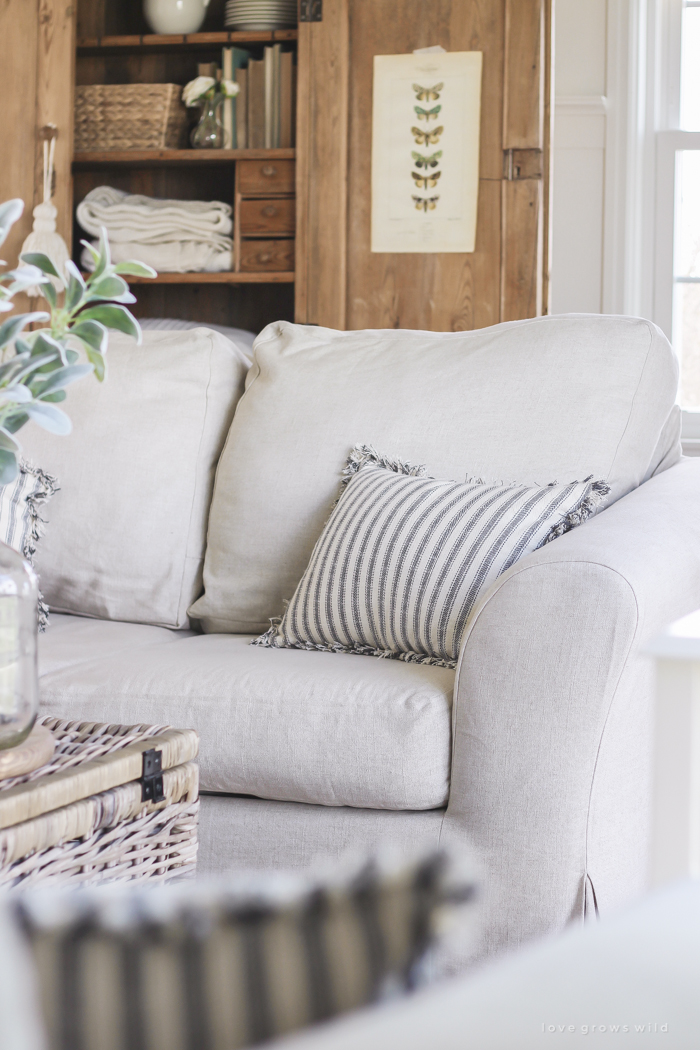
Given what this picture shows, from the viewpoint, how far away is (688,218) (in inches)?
136

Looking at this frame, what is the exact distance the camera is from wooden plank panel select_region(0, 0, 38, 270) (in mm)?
3100

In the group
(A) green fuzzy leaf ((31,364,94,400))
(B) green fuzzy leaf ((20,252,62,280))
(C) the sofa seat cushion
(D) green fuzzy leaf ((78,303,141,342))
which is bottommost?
(C) the sofa seat cushion

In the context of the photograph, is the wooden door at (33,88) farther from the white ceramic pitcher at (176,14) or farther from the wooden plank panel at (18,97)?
the white ceramic pitcher at (176,14)

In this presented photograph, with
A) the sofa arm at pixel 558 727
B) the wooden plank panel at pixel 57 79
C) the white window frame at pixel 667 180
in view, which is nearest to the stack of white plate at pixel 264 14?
the wooden plank panel at pixel 57 79

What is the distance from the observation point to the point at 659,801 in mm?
658

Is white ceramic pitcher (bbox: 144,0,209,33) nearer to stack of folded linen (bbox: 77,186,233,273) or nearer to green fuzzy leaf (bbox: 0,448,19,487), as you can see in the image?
stack of folded linen (bbox: 77,186,233,273)

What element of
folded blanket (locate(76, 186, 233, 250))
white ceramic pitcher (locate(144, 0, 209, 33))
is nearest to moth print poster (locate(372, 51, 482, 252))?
folded blanket (locate(76, 186, 233, 250))

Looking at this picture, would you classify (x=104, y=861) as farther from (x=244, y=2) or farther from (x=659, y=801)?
(x=244, y=2)

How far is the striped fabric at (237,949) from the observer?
0.67 ft

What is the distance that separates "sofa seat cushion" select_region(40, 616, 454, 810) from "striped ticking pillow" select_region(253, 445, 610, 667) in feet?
0.16

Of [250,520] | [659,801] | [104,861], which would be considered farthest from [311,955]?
[250,520]

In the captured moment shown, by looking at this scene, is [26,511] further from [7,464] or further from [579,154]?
[579,154]

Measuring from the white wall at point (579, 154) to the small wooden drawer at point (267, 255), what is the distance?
842mm

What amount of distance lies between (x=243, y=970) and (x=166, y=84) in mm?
3368
